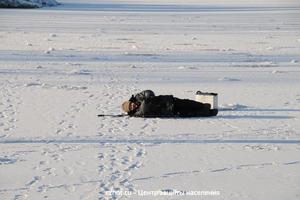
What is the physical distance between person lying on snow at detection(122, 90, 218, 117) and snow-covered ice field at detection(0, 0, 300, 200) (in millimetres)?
194

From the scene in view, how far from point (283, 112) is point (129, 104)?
2432 mm

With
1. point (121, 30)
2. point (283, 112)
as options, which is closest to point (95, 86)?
point (283, 112)

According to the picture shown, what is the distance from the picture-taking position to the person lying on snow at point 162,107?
9672 mm

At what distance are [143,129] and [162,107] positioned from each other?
917mm

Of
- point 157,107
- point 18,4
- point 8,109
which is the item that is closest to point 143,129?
point 157,107

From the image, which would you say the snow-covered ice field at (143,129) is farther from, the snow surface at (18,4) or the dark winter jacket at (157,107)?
the snow surface at (18,4)

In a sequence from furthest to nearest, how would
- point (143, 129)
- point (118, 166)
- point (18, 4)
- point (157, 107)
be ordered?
point (18, 4) → point (157, 107) → point (143, 129) → point (118, 166)

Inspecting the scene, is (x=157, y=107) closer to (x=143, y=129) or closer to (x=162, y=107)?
(x=162, y=107)

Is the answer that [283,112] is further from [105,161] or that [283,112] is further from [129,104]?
[105,161]

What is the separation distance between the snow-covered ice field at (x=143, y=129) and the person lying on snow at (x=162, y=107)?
194mm

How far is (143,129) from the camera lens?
8859 millimetres

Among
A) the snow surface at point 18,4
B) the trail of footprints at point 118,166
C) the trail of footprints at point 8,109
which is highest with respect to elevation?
the snow surface at point 18,4

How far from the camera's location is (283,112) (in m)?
10.3

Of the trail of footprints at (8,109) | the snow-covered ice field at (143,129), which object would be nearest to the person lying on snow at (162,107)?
the snow-covered ice field at (143,129)
